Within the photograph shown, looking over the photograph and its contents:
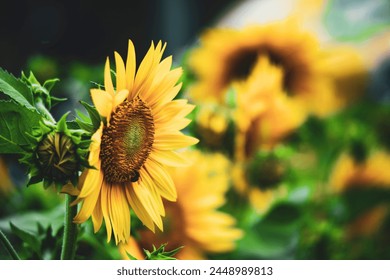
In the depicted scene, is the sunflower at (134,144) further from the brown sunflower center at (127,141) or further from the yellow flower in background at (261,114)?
the yellow flower in background at (261,114)

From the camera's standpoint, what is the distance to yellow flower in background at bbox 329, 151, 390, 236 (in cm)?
76

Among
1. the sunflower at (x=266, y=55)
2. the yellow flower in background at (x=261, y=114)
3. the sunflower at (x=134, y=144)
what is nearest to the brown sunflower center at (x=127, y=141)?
the sunflower at (x=134, y=144)

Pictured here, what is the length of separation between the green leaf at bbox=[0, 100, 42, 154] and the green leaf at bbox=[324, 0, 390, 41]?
24.4 inches

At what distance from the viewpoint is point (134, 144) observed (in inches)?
12.8

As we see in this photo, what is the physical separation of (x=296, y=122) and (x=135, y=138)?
356 millimetres

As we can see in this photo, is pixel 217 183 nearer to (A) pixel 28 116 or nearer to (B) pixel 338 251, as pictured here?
(B) pixel 338 251

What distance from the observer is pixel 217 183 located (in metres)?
0.57

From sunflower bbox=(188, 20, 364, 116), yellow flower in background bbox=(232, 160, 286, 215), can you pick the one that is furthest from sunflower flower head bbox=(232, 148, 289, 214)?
sunflower bbox=(188, 20, 364, 116)

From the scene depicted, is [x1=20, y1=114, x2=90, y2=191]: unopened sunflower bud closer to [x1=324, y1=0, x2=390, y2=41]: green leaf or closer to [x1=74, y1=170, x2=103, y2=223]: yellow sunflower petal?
[x1=74, y1=170, x2=103, y2=223]: yellow sunflower petal

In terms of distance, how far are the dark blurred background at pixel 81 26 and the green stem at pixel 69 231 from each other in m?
0.33

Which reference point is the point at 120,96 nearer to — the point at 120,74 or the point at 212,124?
the point at 120,74

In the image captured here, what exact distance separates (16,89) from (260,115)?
35 centimetres

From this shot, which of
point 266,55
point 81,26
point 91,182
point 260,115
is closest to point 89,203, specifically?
point 91,182

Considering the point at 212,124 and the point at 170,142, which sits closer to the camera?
the point at 170,142
